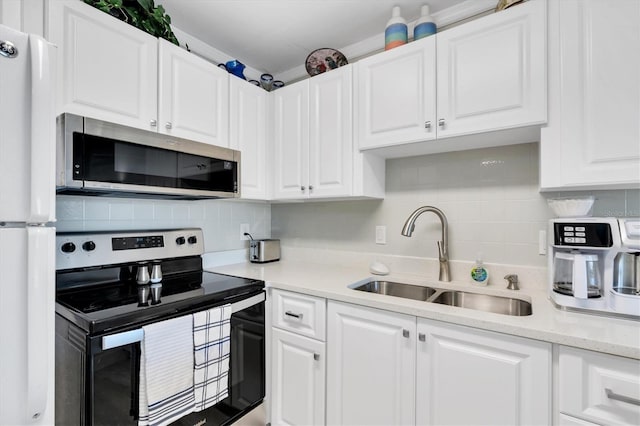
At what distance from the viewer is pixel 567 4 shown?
1.19 m

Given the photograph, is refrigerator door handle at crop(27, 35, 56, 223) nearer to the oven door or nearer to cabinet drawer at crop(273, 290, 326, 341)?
the oven door

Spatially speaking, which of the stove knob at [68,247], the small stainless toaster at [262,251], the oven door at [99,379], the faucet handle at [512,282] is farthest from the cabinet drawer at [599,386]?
the stove knob at [68,247]

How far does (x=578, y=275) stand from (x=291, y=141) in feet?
5.39

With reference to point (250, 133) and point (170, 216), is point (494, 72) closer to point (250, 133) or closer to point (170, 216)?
point (250, 133)

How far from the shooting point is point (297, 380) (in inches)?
61.5

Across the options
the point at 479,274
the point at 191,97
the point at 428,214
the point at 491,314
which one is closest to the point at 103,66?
the point at 191,97

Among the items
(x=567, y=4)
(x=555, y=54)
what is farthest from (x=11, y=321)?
(x=567, y=4)

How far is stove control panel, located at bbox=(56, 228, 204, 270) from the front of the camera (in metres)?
1.41

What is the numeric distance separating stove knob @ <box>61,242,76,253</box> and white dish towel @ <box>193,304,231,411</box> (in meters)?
0.69

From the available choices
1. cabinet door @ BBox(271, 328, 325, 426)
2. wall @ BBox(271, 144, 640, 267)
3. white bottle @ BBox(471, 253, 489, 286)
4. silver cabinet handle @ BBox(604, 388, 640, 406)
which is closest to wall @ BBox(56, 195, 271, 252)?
wall @ BBox(271, 144, 640, 267)

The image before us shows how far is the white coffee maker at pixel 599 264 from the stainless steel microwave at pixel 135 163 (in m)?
1.61

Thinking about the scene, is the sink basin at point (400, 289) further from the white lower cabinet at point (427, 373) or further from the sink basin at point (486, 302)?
the white lower cabinet at point (427, 373)

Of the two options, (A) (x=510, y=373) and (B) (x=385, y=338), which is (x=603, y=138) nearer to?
(A) (x=510, y=373)

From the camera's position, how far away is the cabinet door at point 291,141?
1.98 m
